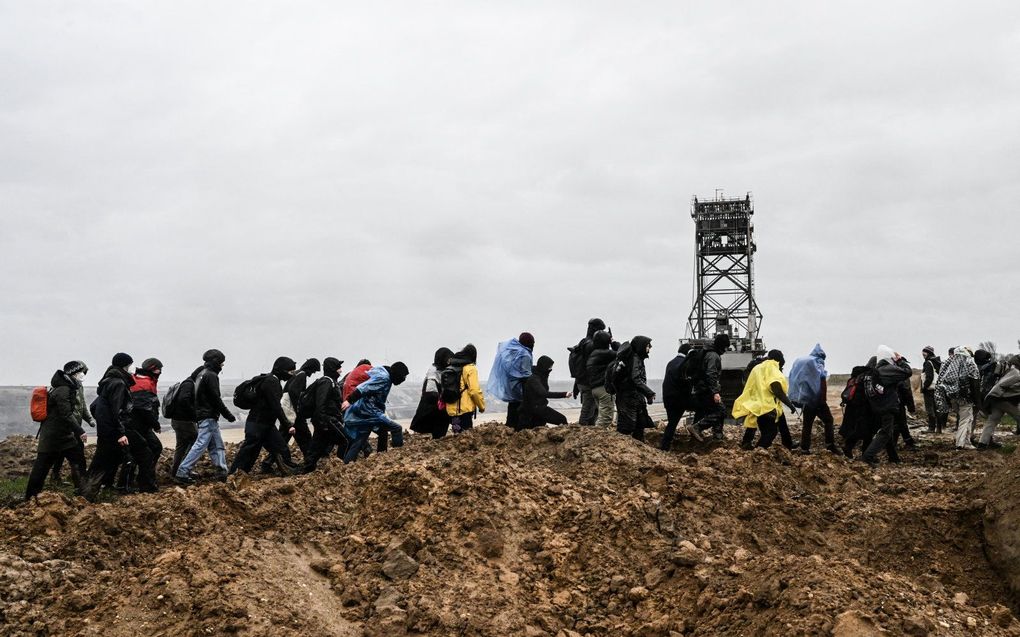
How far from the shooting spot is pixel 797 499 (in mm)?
8141

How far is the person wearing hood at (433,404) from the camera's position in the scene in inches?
427

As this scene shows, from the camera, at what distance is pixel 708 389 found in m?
11.0

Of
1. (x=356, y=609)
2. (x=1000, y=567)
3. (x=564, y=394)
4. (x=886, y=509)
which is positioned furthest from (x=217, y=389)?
(x=1000, y=567)

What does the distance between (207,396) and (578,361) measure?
498cm

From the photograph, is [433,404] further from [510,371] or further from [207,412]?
[207,412]

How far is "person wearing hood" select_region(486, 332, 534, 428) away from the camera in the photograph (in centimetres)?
1130

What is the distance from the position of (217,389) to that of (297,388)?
47.4 inches

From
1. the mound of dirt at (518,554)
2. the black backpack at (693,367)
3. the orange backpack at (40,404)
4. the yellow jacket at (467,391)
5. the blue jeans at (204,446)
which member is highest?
the black backpack at (693,367)

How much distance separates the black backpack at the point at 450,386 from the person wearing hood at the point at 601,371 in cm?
192

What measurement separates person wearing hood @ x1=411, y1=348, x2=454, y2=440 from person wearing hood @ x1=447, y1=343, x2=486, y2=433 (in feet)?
0.50

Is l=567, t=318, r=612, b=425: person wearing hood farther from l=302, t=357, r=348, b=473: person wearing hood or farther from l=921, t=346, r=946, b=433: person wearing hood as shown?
l=921, t=346, r=946, b=433: person wearing hood

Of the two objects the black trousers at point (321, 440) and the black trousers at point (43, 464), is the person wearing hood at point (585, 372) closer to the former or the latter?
the black trousers at point (321, 440)

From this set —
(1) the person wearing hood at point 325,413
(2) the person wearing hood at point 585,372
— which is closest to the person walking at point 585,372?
(2) the person wearing hood at point 585,372

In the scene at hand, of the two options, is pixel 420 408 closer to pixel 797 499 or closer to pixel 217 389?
pixel 217 389
